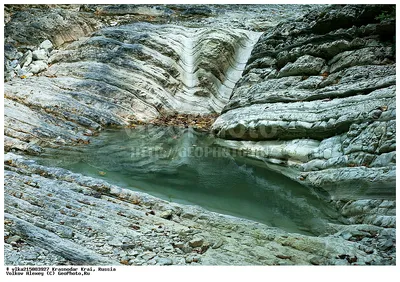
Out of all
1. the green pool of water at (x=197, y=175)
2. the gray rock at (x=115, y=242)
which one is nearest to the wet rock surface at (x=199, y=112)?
the gray rock at (x=115, y=242)

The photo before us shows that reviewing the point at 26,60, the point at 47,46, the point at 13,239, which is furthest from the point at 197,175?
the point at 47,46

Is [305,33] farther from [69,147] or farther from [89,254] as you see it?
[89,254]

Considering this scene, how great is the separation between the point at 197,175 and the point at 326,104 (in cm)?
342

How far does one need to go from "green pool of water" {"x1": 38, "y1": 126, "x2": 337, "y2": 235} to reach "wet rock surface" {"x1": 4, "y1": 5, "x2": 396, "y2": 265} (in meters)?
0.41

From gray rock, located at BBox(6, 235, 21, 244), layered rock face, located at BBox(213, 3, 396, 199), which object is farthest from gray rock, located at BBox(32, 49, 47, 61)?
gray rock, located at BBox(6, 235, 21, 244)

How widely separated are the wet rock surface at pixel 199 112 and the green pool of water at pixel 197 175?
41cm

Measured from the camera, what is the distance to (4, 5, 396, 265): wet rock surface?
4.95 m

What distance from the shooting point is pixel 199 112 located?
41.7 feet

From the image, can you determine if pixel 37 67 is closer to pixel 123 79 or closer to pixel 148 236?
pixel 123 79

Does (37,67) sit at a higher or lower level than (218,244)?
higher

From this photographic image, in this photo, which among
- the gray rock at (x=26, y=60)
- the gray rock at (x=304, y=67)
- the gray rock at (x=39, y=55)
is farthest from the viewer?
the gray rock at (x=39, y=55)

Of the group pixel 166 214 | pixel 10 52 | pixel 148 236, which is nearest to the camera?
pixel 148 236

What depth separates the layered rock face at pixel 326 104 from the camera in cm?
677

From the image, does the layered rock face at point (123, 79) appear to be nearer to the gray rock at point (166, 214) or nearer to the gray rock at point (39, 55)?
the gray rock at point (39, 55)
